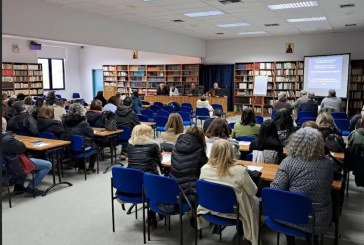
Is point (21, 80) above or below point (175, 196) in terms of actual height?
above

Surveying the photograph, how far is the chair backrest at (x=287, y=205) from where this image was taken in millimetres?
2674

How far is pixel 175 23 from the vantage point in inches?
430

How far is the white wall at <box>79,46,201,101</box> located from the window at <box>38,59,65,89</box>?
136 cm

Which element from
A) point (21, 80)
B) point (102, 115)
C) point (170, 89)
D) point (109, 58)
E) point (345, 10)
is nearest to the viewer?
point (102, 115)

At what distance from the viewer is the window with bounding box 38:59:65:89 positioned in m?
16.5

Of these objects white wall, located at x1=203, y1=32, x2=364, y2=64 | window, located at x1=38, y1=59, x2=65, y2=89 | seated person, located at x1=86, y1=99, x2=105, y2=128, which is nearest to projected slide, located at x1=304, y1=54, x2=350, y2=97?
white wall, located at x1=203, y1=32, x2=364, y2=64

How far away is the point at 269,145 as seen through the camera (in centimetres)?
397

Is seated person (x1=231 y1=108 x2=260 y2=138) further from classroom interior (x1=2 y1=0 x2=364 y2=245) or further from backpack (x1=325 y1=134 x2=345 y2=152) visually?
classroom interior (x1=2 y1=0 x2=364 y2=245)

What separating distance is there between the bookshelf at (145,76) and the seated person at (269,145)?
12150mm

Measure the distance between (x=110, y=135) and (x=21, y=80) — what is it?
931 cm

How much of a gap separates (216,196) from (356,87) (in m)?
12.1

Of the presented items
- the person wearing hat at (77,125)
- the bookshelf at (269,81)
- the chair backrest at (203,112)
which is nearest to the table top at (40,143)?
the person wearing hat at (77,125)

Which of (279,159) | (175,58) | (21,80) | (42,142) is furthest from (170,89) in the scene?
(279,159)

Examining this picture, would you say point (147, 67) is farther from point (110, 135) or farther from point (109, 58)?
point (110, 135)
